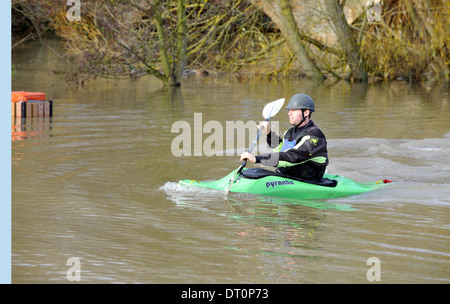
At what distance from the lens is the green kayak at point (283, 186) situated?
7.46 meters

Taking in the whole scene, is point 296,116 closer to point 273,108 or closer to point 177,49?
point 273,108

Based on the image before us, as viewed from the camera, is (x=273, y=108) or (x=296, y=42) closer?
(x=273, y=108)

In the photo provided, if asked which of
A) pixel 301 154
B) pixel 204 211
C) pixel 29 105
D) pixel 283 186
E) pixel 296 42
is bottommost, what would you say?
pixel 204 211

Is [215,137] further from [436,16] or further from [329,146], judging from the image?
[436,16]

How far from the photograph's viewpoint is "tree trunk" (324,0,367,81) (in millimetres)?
21547

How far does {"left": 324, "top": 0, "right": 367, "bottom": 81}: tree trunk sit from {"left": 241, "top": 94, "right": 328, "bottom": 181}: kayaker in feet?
48.3

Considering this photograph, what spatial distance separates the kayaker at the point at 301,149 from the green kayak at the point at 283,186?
5.0 inches

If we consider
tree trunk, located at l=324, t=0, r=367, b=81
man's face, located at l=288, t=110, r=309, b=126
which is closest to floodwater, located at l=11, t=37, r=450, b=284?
man's face, located at l=288, t=110, r=309, b=126

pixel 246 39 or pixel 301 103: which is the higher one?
Answer: pixel 246 39

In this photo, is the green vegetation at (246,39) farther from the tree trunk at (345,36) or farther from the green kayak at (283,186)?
the green kayak at (283,186)

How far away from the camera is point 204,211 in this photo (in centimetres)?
689

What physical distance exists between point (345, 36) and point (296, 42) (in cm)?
156

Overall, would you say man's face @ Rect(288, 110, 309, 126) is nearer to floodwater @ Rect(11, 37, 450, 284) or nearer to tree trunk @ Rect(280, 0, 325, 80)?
floodwater @ Rect(11, 37, 450, 284)

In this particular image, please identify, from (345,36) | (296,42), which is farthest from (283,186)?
(296,42)
